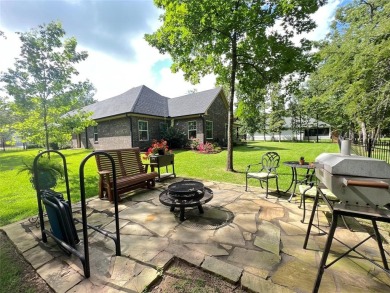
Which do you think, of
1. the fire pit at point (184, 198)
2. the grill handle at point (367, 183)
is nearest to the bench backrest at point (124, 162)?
the fire pit at point (184, 198)

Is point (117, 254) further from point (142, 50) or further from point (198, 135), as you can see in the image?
point (198, 135)

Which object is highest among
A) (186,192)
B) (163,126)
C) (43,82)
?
(43,82)

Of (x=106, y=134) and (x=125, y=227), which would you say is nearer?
(x=125, y=227)

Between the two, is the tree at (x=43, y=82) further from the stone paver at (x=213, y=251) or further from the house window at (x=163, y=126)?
the house window at (x=163, y=126)

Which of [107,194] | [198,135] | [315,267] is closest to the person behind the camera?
[315,267]

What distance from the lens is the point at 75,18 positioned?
246 inches

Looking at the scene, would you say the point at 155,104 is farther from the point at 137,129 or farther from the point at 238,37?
the point at 238,37

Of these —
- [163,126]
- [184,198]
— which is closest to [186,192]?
[184,198]

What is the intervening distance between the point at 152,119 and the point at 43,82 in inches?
326

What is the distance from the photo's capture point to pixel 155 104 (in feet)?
52.7

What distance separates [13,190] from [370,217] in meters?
7.91

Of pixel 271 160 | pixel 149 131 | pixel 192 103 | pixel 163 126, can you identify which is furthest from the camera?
pixel 192 103

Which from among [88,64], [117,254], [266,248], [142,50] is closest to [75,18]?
[88,64]

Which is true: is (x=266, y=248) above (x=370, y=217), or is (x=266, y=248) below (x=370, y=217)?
below
